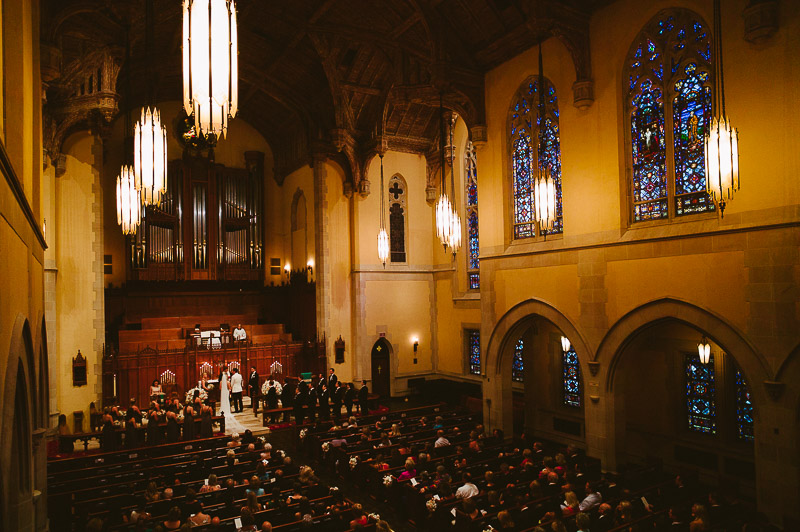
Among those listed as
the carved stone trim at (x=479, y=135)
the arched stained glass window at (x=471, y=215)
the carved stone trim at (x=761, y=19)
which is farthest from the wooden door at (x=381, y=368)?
the carved stone trim at (x=761, y=19)

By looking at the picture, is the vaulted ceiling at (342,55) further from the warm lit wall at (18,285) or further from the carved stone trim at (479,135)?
the warm lit wall at (18,285)

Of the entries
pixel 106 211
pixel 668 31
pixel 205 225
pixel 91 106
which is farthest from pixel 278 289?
pixel 668 31

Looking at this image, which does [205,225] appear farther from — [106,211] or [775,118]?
[775,118]

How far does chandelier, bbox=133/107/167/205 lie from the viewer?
7.46 m

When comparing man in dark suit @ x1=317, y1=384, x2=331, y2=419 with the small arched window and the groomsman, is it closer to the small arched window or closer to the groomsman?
Answer: the groomsman

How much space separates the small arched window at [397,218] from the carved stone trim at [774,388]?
15.7m

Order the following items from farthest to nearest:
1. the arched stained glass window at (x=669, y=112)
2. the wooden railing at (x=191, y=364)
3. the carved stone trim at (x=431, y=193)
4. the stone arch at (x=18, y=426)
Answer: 1. the carved stone trim at (x=431, y=193)
2. the wooden railing at (x=191, y=364)
3. the arched stained glass window at (x=669, y=112)
4. the stone arch at (x=18, y=426)

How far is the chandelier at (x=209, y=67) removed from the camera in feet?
15.8

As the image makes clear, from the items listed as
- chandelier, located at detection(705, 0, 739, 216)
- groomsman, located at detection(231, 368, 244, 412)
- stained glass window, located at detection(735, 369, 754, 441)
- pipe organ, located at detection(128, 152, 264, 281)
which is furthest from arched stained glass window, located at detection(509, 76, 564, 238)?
pipe organ, located at detection(128, 152, 264, 281)

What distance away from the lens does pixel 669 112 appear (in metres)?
11.8

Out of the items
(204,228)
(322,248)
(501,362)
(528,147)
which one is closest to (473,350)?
(501,362)

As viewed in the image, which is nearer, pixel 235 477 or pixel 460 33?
pixel 235 477

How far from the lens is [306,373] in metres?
21.5

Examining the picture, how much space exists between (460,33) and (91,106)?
11064 mm
